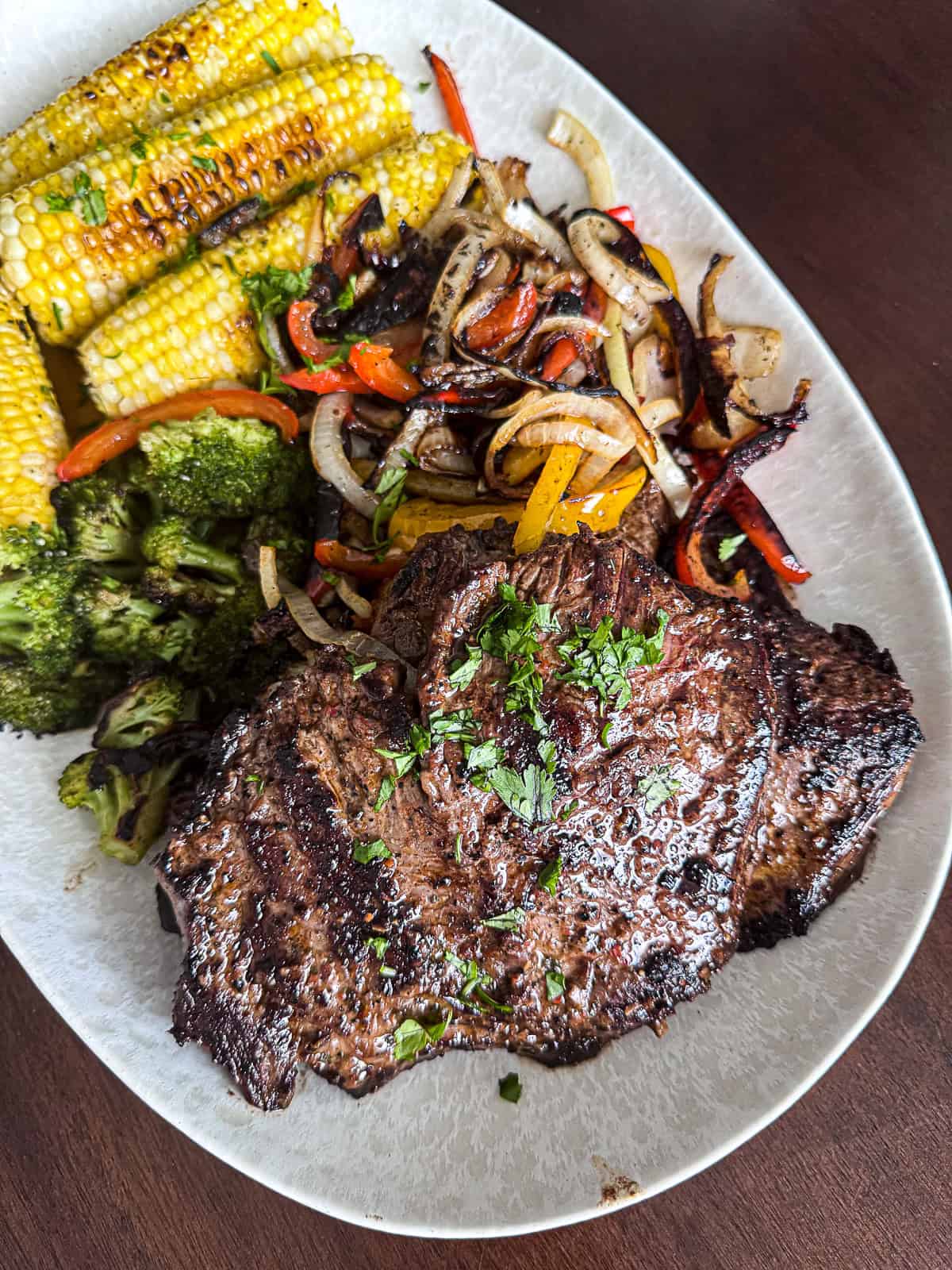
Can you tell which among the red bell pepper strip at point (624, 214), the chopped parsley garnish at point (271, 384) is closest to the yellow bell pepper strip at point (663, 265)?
the red bell pepper strip at point (624, 214)

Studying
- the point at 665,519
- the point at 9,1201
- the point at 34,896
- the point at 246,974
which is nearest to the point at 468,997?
the point at 246,974

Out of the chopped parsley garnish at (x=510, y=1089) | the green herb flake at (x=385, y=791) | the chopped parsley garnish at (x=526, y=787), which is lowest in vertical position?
the chopped parsley garnish at (x=510, y=1089)

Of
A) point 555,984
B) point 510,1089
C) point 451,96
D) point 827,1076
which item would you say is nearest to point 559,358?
point 451,96

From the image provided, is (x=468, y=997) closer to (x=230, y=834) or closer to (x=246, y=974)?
(x=246, y=974)

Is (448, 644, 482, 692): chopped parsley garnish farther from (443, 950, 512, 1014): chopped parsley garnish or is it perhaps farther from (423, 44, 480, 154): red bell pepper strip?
(423, 44, 480, 154): red bell pepper strip

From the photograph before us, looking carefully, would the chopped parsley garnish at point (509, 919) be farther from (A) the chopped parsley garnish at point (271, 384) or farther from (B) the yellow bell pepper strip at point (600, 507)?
(A) the chopped parsley garnish at point (271, 384)
